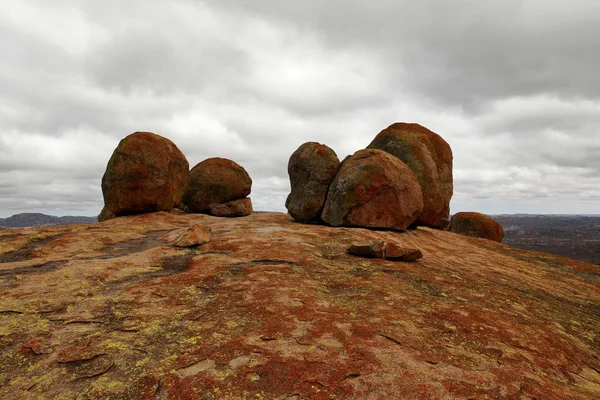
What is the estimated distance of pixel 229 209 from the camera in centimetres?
3394

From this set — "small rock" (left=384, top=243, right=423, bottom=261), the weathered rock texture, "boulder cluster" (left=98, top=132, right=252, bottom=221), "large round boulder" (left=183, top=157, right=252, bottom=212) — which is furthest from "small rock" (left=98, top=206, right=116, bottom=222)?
the weathered rock texture

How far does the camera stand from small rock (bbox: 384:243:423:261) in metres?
13.4

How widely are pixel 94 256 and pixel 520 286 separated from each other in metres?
15.6

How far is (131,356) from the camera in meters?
5.84

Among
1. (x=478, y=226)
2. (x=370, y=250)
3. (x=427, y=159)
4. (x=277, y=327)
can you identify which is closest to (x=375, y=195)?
(x=370, y=250)

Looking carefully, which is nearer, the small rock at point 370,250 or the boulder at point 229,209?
the small rock at point 370,250

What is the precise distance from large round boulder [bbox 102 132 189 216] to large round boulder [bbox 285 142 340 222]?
31.7ft

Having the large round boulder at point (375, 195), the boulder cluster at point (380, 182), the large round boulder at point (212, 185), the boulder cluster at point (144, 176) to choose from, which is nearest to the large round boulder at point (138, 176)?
the boulder cluster at point (144, 176)

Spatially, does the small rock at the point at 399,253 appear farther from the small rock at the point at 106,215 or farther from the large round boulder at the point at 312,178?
the small rock at the point at 106,215

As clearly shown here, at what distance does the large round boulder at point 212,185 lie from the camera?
33.9 meters

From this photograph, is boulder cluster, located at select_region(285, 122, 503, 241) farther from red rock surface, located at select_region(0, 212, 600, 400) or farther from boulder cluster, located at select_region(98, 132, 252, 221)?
boulder cluster, located at select_region(98, 132, 252, 221)

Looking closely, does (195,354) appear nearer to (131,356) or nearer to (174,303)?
(131,356)

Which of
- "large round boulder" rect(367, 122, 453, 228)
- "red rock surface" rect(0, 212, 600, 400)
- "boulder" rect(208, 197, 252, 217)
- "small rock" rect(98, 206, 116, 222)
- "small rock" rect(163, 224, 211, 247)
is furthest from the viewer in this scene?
"boulder" rect(208, 197, 252, 217)

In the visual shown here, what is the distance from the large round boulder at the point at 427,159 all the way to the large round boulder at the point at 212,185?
49.3 feet
